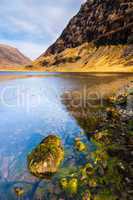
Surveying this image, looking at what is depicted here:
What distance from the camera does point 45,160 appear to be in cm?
1334

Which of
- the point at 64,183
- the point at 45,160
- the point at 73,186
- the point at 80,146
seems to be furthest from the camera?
the point at 80,146

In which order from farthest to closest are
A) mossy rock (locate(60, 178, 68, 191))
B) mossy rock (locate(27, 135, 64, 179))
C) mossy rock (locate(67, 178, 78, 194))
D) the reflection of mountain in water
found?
mossy rock (locate(27, 135, 64, 179))
the reflection of mountain in water
mossy rock (locate(60, 178, 68, 191))
mossy rock (locate(67, 178, 78, 194))

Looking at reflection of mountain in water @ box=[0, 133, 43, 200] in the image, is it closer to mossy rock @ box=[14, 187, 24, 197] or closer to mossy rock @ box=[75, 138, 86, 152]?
mossy rock @ box=[14, 187, 24, 197]

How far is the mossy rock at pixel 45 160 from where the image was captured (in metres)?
13.1

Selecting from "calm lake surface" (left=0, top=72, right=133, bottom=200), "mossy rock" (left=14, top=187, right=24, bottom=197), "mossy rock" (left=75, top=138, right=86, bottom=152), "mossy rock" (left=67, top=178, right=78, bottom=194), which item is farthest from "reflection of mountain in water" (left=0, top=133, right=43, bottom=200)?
"mossy rock" (left=75, top=138, right=86, bottom=152)

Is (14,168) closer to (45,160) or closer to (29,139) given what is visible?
(45,160)

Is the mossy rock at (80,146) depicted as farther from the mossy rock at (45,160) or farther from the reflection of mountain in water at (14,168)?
the reflection of mountain in water at (14,168)

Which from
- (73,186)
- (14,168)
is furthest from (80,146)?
(73,186)

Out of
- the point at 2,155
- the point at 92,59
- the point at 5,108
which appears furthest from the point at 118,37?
the point at 2,155

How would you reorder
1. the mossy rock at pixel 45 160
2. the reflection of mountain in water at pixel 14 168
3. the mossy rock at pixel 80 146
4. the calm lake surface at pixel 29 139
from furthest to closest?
the mossy rock at pixel 80 146 < the mossy rock at pixel 45 160 < the calm lake surface at pixel 29 139 < the reflection of mountain in water at pixel 14 168

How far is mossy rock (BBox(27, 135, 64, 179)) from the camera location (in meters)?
13.1

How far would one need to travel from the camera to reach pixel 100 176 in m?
12.2

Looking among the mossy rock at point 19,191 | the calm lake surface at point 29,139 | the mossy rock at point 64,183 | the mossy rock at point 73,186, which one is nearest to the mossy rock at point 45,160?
the calm lake surface at point 29,139

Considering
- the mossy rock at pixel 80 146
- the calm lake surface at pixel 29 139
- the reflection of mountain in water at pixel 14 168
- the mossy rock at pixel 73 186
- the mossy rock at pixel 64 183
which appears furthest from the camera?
the mossy rock at pixel 80 146
